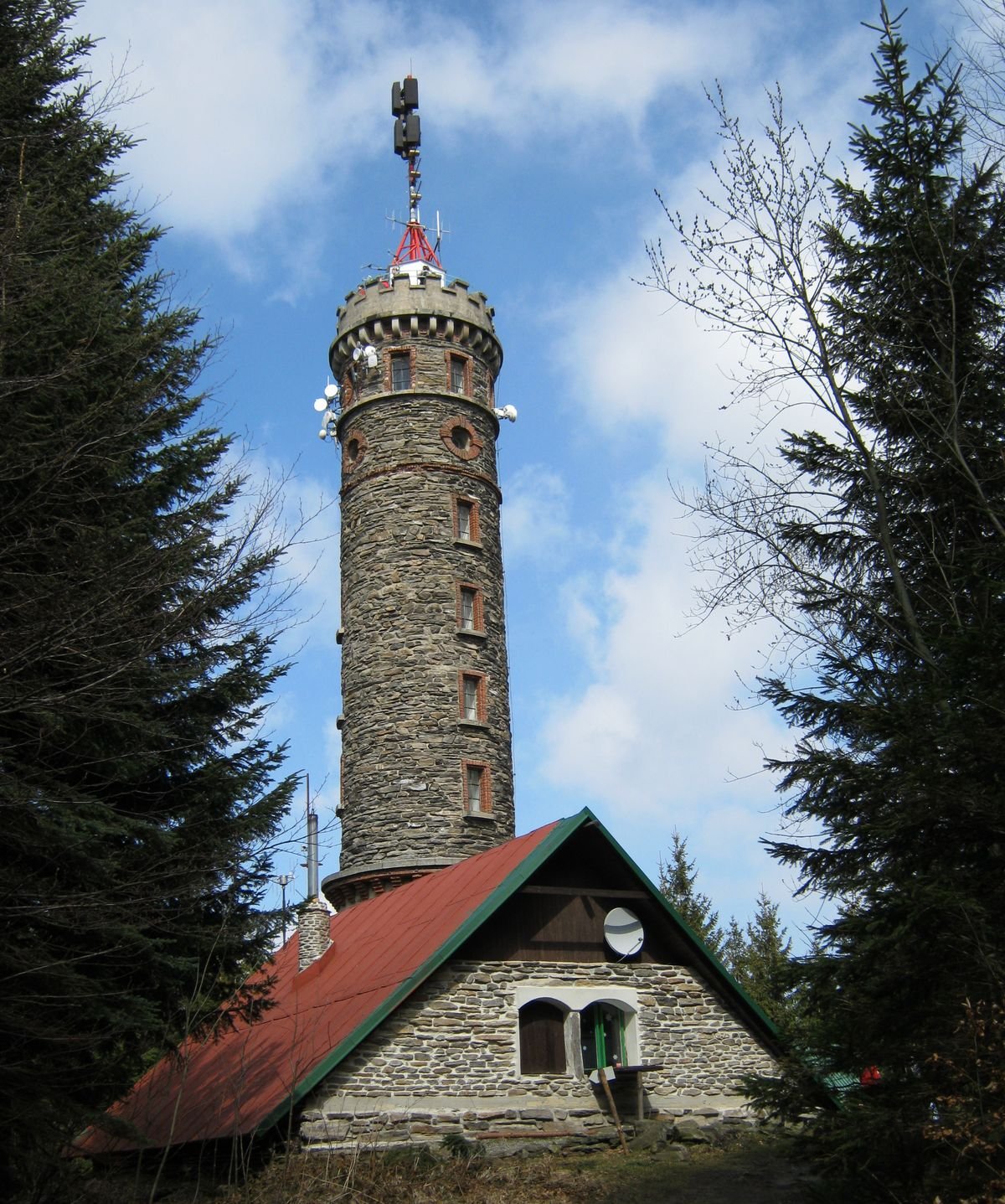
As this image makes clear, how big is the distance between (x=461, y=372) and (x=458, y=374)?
12 centimetres

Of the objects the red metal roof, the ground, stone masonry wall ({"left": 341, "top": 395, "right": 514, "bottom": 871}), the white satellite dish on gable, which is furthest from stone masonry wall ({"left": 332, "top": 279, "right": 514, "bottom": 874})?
the ground

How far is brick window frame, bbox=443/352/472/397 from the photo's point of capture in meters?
26.6

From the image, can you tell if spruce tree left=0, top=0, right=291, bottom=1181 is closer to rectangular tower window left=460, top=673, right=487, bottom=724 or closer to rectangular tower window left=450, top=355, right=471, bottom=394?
rectangular tower window left=460, top=673, right=487, bottom=724

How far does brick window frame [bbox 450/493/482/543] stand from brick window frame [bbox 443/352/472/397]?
246 centimetres

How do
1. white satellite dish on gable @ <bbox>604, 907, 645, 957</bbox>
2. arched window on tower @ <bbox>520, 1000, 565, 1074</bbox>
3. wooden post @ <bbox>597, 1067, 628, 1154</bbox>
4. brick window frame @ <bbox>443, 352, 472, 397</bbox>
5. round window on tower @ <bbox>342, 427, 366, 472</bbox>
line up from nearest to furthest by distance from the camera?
wooden post @ <bbox>597, 1067, 628, 1154</bbox>
arched window on tower @ <bbox>520, 1000, 565, 1074</bbox>
white satellite dish on gable @ <bbox>604, 907, 645, 957</bbox>
round window on tower @ <bbox>342, 427, 366, 472</bbox>
brick window frame @ <bbox>443, 352, 472, 397</bbox>

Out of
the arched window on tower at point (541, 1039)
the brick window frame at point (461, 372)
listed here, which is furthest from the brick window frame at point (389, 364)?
the arched window on tower at point (541, 1039)

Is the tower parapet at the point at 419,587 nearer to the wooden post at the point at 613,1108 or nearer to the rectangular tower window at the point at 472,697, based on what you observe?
the rectangular tower window at the point at 472,697

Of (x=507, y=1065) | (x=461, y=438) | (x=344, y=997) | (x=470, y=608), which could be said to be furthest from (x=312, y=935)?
(x=461, y=438)

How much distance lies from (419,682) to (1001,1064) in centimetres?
1695

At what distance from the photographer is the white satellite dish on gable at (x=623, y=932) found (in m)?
16.6

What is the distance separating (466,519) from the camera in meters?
25.8

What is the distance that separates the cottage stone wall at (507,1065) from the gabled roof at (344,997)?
0.35 meters

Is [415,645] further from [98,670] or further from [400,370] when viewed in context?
[98,670]

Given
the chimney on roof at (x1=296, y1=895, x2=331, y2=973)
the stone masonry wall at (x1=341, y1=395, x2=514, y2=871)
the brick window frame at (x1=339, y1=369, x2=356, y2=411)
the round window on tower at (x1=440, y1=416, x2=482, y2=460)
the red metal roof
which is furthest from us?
the brick window frame at (x1=339, y1=369, x2=356, y2=411)
